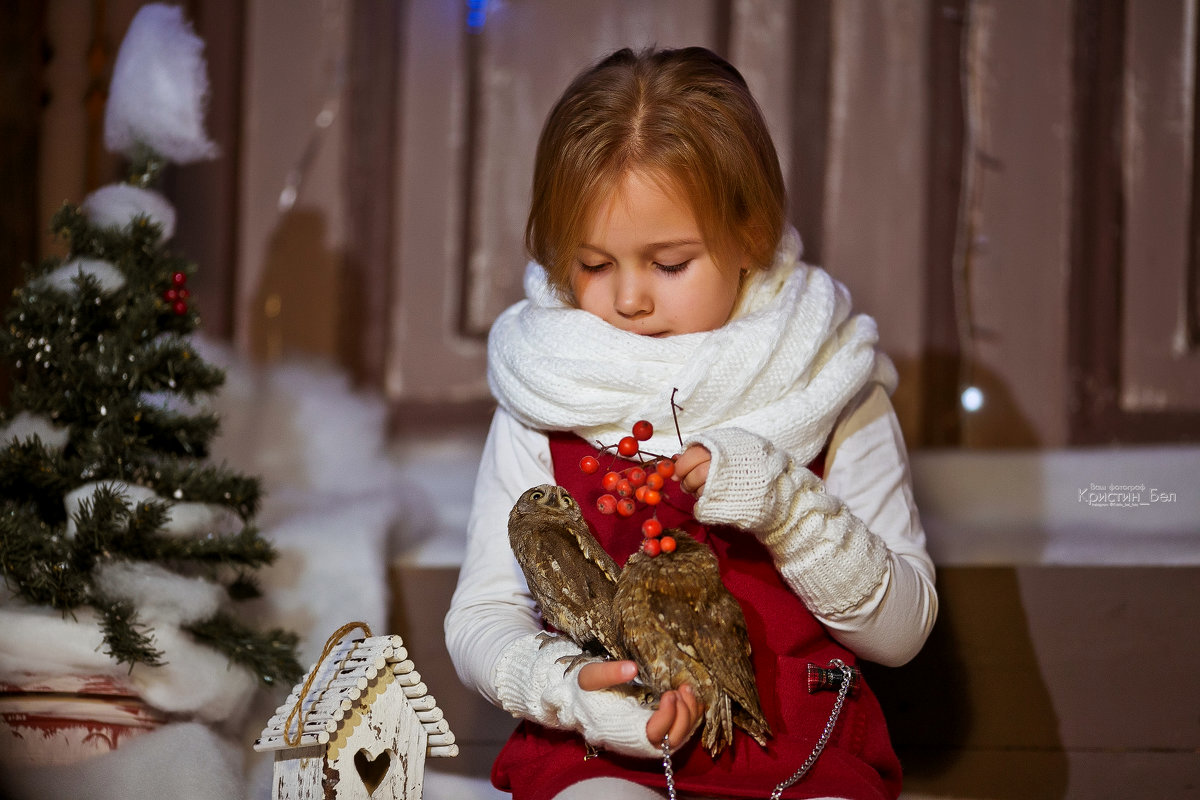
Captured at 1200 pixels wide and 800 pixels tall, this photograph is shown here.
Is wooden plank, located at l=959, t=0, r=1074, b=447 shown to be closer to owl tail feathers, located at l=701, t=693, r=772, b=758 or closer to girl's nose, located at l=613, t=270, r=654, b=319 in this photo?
girl's nose, located at l=613, t=270, r=654, b=319

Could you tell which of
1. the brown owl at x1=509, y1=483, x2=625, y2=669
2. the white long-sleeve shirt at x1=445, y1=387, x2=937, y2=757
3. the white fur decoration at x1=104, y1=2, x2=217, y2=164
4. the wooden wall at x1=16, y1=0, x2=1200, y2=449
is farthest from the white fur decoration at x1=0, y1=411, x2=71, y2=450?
the brown owl at x1=509, y1=483, x2=625, y2=669

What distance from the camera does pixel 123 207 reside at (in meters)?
1.75

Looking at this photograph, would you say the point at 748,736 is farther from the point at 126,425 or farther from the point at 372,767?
the point at 126,425

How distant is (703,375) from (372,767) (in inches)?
22.1

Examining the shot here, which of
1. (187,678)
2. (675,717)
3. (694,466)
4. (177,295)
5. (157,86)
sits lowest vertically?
(187,678)

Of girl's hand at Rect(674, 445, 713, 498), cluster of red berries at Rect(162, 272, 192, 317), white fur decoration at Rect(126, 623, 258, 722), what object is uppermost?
cluster of red berries at Rect(162, 272, 192, 317)

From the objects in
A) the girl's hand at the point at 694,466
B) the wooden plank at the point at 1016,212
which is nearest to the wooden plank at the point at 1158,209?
the wooden plank at the point at 1016,212

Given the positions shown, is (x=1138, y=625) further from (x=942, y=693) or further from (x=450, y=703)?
(x=450, y=703)

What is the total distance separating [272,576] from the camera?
6.61 ft

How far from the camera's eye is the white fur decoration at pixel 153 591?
160 centimetres

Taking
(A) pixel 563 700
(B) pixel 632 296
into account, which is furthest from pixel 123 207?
(A) pixel 563 700

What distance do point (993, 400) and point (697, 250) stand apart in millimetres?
1180

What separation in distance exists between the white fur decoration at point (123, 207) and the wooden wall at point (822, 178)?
66 centimetres

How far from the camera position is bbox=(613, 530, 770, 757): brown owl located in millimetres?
1015
